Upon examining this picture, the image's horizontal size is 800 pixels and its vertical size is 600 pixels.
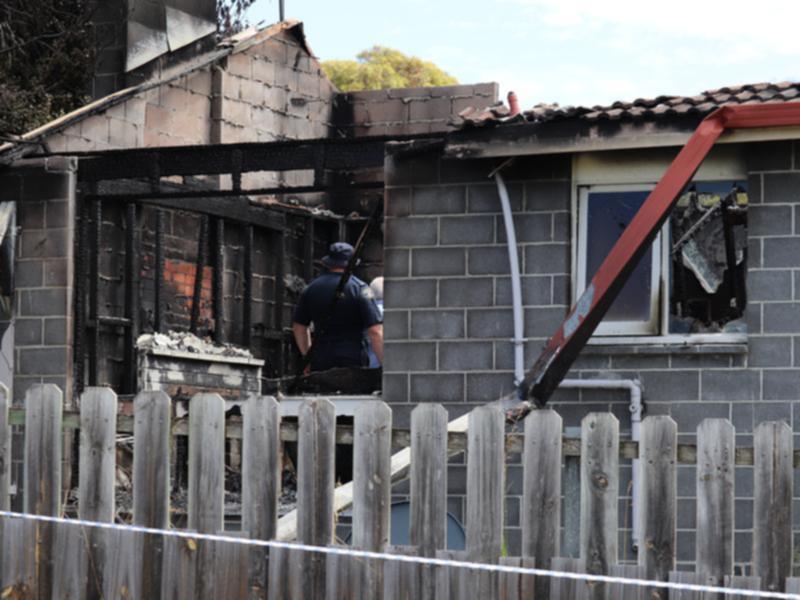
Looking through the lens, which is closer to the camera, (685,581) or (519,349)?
(685,581)

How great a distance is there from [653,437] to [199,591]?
235 cm

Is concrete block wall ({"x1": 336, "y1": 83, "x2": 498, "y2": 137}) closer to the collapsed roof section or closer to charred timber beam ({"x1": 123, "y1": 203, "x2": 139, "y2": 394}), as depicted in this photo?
charred timber beam ({"x1": 123, "y1": 203, "x2": 139, "y2": 394})

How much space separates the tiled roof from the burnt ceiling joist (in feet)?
4.99

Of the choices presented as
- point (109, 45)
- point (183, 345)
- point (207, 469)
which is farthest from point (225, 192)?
point (207, 469)

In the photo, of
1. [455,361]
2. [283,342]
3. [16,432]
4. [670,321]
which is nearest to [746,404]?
[670,321]

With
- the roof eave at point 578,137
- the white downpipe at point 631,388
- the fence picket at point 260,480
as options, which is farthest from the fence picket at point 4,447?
the white downpipe at point 631,388

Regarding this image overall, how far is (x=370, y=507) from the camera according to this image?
8.81 meters

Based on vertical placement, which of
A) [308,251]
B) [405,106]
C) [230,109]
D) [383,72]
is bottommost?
[308,251]

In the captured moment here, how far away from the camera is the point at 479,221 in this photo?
45.1 feet

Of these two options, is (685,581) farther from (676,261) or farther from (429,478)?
(676,261)

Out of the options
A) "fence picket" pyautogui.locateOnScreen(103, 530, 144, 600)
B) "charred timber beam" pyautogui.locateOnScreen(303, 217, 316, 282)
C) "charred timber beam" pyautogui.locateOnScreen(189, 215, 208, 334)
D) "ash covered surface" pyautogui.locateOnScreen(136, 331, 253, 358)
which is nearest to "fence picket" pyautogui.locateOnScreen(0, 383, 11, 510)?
"fence picket" pyautogui.locateOnScreen(103, 530, 144, 600)

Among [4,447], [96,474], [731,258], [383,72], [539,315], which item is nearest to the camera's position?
[96,474]

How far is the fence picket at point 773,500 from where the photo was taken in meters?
8.43

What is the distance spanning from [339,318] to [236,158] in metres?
1.67
